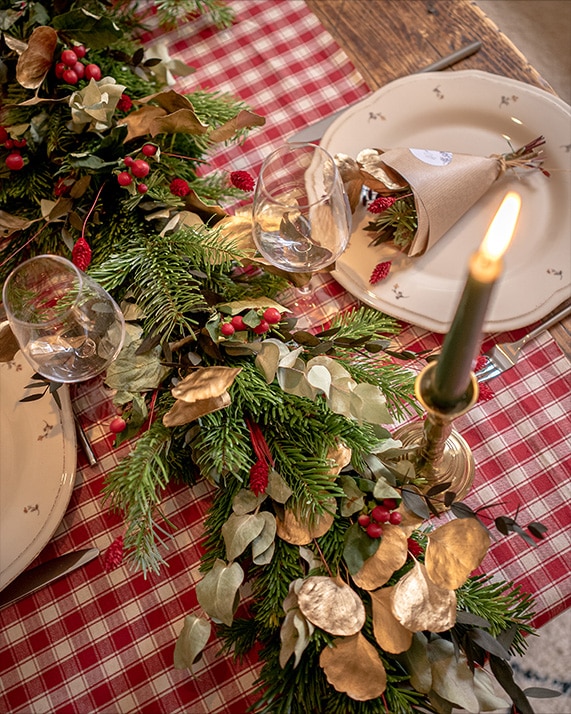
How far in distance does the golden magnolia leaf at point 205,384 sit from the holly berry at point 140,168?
10.4 inches

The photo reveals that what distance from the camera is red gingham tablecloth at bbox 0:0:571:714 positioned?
0.72m

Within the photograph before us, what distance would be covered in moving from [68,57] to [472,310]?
2.10 ft

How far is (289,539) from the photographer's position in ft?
2.17

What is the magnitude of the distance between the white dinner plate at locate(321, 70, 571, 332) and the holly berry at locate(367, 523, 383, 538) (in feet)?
0.89

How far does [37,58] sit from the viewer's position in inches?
33.2

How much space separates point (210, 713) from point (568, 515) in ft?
1.34

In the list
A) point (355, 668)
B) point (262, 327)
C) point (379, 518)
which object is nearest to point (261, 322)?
point (262, 327)

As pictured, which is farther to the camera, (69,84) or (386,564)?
(69,84)

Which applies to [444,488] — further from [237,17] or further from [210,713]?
[237,17]

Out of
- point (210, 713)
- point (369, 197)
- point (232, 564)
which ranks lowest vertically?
point (210, 713)

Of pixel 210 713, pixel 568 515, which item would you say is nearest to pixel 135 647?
pixel 210 713

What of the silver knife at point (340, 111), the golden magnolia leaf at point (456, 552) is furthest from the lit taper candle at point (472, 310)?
the silver knife at point (340, 111)

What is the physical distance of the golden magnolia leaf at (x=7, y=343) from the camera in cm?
74

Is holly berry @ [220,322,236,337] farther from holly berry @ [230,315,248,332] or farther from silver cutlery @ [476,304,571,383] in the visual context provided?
silver cutlery @ [476,304,571,383]
